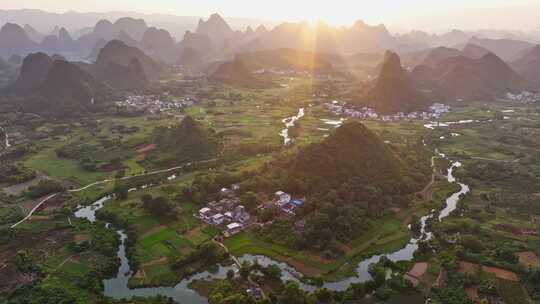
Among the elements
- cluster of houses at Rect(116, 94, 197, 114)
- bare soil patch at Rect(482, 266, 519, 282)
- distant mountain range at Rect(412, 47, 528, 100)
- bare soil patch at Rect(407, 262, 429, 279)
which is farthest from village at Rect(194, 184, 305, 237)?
distant mountain range at Rect(412, 47, 528, 100)

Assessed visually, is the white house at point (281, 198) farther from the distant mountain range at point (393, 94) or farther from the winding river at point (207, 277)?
the distant mountain range at point (393, 94)

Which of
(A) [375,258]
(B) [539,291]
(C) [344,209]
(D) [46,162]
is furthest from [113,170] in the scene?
(B) [539,291]

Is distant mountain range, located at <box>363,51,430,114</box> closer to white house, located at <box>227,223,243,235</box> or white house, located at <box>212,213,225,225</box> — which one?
white house, located at <box>212,213,225,225</box>

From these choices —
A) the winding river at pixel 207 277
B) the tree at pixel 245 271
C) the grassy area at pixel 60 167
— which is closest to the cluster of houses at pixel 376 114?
the winding river at pixel 207 277

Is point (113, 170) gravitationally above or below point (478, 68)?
below

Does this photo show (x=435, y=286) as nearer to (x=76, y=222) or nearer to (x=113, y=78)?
(x=76, y=222)

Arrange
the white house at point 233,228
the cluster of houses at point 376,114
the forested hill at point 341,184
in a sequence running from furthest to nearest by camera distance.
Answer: the cluster of houses at point 376,114 → the white house at point 233,228 → the forested hill at point 341,184
